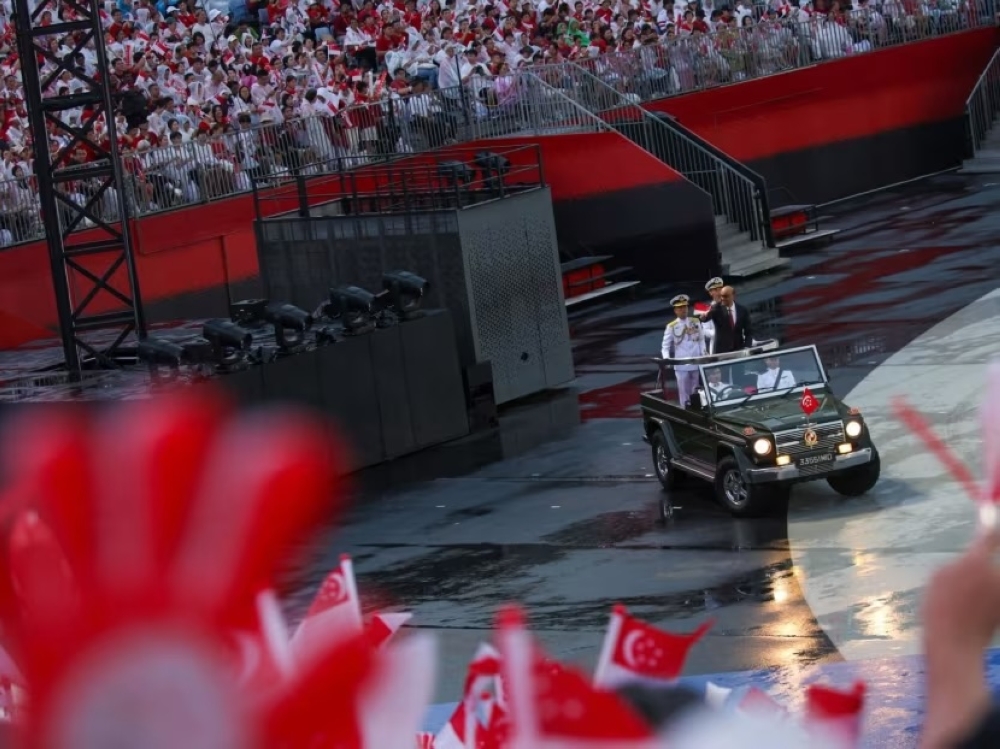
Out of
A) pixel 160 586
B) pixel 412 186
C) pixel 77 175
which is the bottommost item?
pixel 412 186

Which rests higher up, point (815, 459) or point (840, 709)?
point (840, 709)

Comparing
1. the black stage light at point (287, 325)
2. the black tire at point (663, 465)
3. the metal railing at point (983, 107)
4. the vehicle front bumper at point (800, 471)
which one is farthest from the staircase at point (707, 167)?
the vehicle front bumper at point (800, 471)

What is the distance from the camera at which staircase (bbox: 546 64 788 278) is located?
32.3 m

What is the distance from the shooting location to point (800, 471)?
1617 cm

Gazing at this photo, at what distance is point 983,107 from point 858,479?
27.0m

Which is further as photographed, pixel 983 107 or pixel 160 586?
pixel 983 107

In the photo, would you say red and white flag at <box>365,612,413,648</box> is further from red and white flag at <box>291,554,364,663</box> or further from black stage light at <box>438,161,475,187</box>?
black stage light at <box>438,161,475,187</box>

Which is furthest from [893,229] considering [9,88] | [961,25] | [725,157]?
[9,88]

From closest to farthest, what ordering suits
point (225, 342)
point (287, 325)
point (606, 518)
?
point (606, 518) → point (225, 342) → point (287, 325)

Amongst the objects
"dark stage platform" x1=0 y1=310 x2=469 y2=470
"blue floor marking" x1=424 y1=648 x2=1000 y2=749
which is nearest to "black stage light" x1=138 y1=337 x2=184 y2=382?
"dark stage platform" x1=0 y1=310 x2=469 y2=470

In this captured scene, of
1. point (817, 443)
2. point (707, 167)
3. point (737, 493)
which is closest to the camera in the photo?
point (817, 443)

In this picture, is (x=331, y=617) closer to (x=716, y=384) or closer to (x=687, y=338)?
(x=716, y=384)

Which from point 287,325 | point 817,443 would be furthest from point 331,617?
point 287,325

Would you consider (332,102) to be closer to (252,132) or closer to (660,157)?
(252,132)
